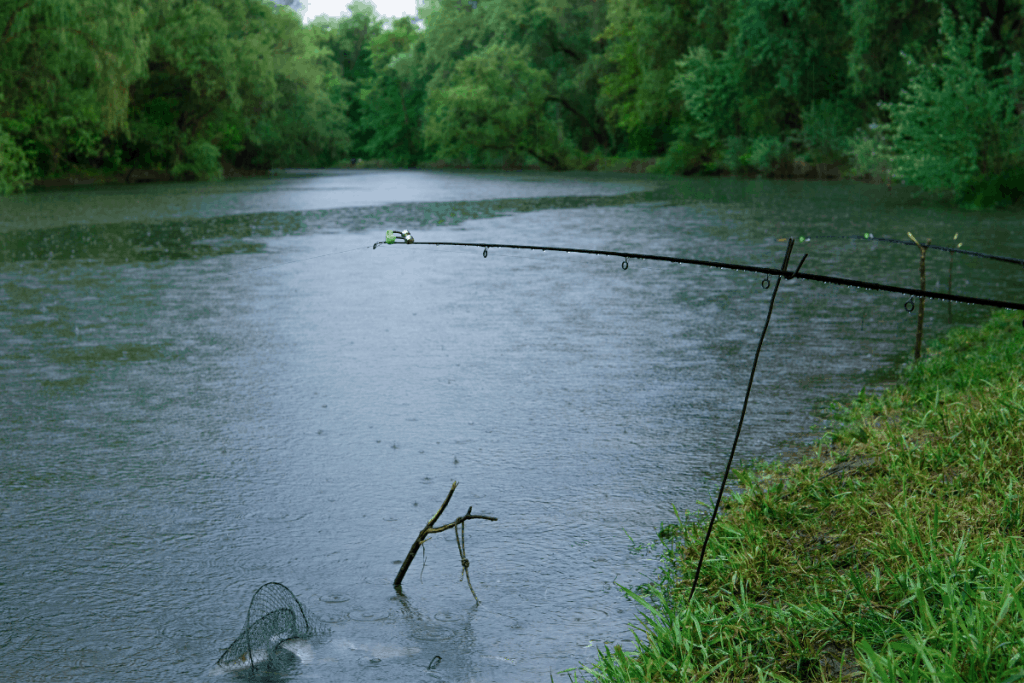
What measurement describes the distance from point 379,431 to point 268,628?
3095 millimetres

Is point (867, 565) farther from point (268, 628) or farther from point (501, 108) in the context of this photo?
point (501, 108)

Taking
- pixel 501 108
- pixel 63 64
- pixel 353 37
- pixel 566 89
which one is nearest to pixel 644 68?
pixel 566 89

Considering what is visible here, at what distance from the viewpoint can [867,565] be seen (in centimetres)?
452

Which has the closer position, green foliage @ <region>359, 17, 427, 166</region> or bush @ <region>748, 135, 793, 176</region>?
bush @ <region>748, 135, 793, 176</region>

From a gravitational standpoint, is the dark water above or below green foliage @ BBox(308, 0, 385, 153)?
below

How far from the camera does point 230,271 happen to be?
53.6 feet

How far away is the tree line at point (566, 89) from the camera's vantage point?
27.2 metres

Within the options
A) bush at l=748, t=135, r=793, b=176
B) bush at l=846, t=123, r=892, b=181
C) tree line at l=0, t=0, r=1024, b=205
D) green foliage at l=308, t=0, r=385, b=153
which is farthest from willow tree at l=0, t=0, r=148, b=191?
green foliage at l=308, t=0, r=385, b=153

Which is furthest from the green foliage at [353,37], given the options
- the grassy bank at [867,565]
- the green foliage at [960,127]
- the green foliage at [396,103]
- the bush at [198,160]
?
the grassy bank at [867,565]

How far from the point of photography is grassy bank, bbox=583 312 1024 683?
3.54 metres

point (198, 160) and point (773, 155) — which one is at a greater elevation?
point (773, 155)

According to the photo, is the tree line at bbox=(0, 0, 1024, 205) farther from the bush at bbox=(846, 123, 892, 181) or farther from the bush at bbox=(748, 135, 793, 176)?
the bush at bbox=(846, 123, 892, 181)

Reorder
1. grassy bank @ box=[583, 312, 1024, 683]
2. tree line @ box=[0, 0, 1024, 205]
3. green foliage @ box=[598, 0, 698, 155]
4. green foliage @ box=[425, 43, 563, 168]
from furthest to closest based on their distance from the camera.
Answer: green foliage @ box=[425, 43, 563, 168]
green foliage @ box=[598, 0, 698, 155]
tree line @ box=[0, 0, 1024, 205]
grassy bank @ box=[583, 312, 1024, 683]

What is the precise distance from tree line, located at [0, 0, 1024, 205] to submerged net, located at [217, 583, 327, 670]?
2442 cm
